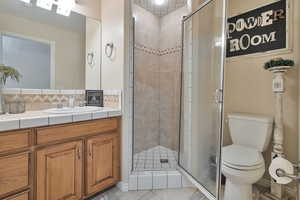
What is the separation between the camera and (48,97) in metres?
1.79

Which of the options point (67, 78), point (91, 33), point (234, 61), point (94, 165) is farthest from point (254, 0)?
point (94, 165)

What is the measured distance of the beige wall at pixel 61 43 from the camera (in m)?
1.59

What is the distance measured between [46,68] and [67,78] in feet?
0.77

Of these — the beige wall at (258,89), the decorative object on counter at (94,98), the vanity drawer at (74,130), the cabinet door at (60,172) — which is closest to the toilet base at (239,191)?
the beige wall at (258,89)

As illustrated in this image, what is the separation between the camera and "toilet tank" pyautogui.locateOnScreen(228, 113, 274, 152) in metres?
1.73

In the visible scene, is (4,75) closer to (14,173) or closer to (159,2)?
(14,173)

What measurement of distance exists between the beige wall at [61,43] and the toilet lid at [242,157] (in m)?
1.75

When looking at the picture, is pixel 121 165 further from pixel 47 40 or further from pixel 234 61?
pixel 234 61

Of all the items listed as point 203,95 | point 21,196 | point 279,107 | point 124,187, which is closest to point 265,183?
point 279,107

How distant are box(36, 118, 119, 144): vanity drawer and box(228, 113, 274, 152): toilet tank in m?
1.33

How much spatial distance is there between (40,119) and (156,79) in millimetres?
1900

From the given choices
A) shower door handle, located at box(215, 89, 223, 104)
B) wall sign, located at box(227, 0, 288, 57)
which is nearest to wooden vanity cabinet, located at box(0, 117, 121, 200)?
shower door handle, located at box(215, 89, 223, 104)

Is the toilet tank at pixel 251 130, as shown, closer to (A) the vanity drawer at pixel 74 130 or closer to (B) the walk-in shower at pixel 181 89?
(B) the walk-in shower at pixel 181 89

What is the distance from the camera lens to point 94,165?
1586 mm
